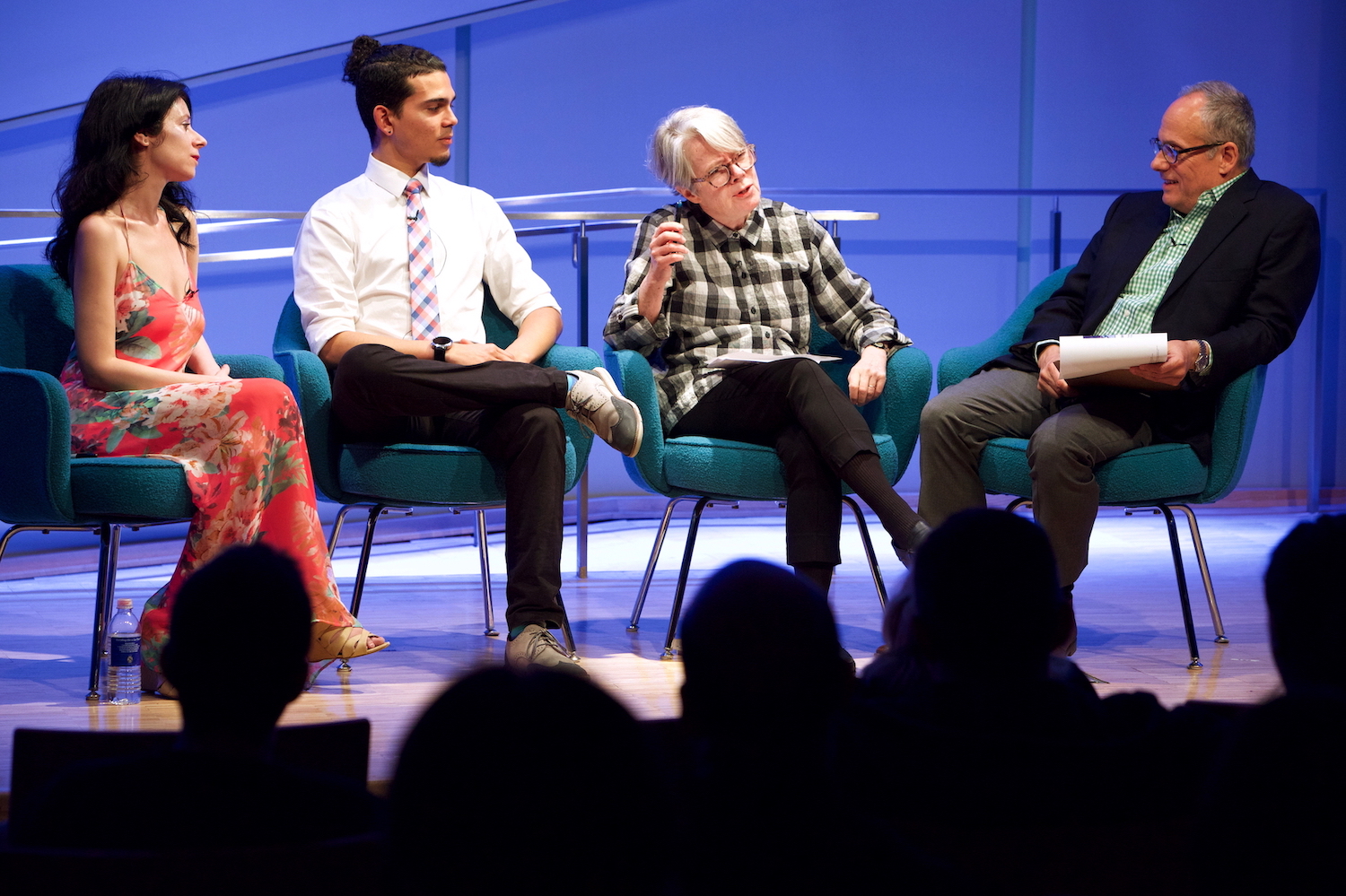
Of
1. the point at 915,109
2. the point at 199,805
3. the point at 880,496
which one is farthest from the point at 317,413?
the point at 915,109

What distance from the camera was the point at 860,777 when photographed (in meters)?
1.07

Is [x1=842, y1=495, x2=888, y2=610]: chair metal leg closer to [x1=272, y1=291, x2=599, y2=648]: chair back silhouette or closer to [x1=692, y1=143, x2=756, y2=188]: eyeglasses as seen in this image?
[x1=272, y1=291, x2=599, y2=648]: chair back silhouette

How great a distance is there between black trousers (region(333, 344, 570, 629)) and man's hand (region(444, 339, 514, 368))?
0.44 ft

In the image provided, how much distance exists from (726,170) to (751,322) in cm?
37

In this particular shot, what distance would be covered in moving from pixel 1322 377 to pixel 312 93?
14.5 feet

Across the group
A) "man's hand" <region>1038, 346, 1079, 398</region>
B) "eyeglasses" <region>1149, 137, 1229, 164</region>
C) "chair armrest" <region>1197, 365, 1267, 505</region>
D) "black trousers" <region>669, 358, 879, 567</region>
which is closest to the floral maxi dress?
"black trousers" <region>669, 358, 879, 567</region>

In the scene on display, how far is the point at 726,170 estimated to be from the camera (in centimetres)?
310

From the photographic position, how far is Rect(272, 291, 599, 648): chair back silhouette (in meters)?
2.71

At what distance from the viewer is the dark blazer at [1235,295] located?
9.20ft

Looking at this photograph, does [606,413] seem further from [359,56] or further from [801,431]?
[359,56]

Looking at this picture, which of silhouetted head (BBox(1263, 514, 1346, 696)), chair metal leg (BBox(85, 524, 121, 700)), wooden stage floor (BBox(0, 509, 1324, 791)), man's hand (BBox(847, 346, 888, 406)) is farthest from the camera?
man's hand (BBox(847, 346, 888, 406))

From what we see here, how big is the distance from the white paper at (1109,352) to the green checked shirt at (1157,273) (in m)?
0.28

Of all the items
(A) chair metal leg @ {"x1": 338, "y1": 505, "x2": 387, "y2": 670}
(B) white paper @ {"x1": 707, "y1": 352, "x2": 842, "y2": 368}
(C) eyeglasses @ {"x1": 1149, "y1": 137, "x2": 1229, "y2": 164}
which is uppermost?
(C) eyeglasses @ {"x1": 1149, "y1": 137, "x2": 1229, "y2": 164}

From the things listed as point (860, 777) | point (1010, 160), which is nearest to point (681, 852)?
point (860, 777)
